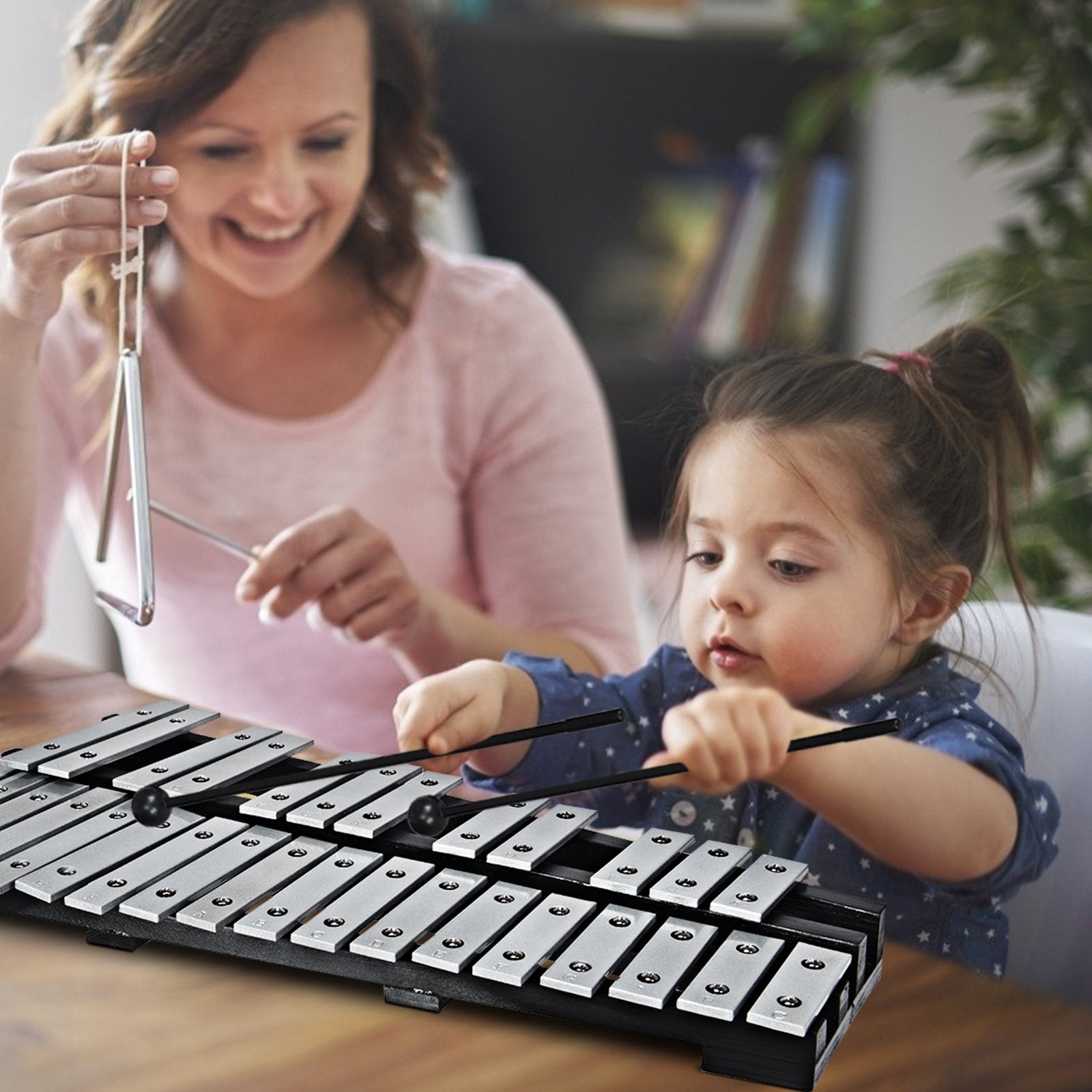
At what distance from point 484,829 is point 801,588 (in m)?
0.16

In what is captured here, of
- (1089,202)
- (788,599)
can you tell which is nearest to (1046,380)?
(1089,202)

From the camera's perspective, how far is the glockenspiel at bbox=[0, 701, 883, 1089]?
53 cm

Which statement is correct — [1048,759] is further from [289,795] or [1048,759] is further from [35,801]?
[35,801]

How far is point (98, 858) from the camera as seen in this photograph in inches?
25.2

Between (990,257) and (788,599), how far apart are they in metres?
0.67

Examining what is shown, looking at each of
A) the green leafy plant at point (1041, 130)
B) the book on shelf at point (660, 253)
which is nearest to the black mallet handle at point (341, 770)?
the green leafy plant at point (1041, 130)

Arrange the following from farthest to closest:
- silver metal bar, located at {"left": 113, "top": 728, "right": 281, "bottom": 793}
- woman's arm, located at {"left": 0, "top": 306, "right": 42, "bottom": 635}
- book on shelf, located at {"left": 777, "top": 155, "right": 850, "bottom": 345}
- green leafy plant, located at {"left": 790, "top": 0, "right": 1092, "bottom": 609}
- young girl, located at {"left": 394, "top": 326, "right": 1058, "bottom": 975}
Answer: book on shelf, located at {"left": 777, "top": 155, "right": 850, "bottom": 345}
green leafy plant, located at {"left": 790, "top": 0, "right": 1092, "bottom": 609}
woman's arm, located at {"left": 0, "top": 306, "right": 42, "bottom": 635}
silver metal bar, located at {"left": 113, "top": 728, "right": 281, "bottom": 793}
young girl, located at {"left": 394, "top": 326, "right": 1058, "bottom": 975}

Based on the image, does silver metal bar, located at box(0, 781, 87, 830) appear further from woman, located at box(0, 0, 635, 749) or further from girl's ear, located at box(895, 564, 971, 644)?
girl's ear, located at box(895, 564, 971, 644)

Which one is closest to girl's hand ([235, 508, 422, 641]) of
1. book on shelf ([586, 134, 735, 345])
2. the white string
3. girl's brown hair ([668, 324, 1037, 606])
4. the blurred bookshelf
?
the white string

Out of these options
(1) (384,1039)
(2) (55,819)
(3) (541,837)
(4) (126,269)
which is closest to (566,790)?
(3) (541,837)

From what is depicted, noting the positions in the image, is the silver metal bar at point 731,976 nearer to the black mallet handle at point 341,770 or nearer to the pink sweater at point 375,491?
the black mallet handle at point 341,770

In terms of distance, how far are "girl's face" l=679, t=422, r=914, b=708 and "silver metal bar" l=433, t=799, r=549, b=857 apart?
0.33 feet

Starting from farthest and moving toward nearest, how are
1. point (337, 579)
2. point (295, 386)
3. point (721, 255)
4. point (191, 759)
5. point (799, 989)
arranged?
1. point (721, 255)
2. point (295, 386)
3. point (337, 579)
4. point (191, 759)
5. point (799, 989)

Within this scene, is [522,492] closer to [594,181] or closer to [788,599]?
[788,599]
